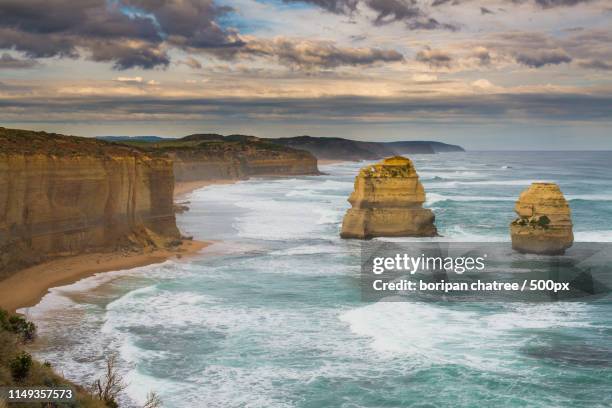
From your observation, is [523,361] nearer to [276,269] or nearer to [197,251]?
[276,269]

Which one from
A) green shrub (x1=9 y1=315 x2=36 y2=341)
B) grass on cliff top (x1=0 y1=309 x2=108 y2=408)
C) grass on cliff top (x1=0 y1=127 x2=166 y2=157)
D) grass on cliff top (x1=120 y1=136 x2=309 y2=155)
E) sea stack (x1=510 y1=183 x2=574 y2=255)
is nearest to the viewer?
grass on cliff top (x1=0 y1=309 x2=108 y2=408)

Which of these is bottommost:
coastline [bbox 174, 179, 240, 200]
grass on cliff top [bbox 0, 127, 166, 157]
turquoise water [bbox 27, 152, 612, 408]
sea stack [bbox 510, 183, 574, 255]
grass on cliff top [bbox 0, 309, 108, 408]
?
turquoise water [bbox 27, 152, 612, 408]

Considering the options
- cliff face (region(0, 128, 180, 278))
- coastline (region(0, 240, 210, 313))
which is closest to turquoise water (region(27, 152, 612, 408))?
coastline (region(0, 240, 210, 313))

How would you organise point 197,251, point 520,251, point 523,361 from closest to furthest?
point 523,361 < point 520,251 < point 197,251

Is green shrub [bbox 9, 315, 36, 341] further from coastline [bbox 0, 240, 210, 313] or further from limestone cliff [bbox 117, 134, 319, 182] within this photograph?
limestone cliff [bbox 117, 134, 319, 182]

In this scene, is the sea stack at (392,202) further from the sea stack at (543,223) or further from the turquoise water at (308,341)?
the sea stack at (543,223)

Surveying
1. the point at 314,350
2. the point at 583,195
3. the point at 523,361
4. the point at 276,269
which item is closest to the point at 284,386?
the point at 314,350
